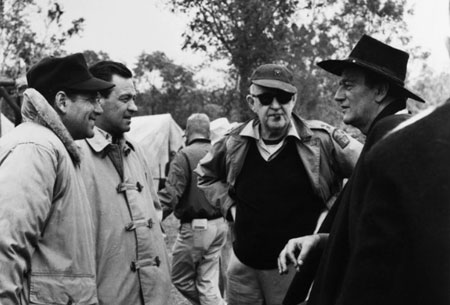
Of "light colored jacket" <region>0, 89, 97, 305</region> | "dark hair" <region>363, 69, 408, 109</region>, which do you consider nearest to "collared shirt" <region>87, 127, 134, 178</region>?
"light colored jacket" <region>0, 89, 97, 305</region>

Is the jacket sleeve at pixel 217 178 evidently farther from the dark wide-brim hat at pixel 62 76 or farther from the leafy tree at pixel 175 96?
the leafy tree at pixel 175 96

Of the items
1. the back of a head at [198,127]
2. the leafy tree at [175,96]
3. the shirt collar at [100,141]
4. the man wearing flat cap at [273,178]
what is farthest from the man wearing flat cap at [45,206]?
the leafy tree at [175,96]

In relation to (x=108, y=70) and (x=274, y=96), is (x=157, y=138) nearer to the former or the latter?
(x=274, y=96)

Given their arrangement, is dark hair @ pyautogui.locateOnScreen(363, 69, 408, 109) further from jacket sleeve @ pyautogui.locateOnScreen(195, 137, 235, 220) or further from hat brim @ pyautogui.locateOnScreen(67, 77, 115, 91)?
jacket sleeve @ pyautogui.locateOnScreen(195, 137, 235, 220)

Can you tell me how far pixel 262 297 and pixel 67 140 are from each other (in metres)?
2.16

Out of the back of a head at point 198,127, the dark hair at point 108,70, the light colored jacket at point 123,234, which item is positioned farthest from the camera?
the back of a head at point 198,127

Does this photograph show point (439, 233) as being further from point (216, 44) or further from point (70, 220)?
point (216, 44)

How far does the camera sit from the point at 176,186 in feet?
22.2

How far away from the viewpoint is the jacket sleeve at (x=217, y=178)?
481cm

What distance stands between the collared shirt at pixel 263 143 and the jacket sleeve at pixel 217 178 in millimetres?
234

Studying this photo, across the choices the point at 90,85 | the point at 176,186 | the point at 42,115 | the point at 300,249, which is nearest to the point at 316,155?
the point at 300,249

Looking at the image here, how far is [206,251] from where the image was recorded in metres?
6.93

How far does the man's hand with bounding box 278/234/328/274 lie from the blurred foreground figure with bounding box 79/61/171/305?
1180mm

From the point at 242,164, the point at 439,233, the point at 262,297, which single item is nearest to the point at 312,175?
the point at 242,164
